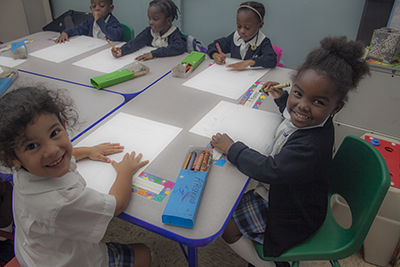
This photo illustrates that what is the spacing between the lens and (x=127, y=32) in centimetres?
227

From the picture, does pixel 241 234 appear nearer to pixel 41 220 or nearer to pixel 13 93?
pixel 41 220

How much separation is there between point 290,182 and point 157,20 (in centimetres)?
159

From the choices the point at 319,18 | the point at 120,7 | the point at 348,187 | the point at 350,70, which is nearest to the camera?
the point at 350,70

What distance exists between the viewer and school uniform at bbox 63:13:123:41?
210 centimetres

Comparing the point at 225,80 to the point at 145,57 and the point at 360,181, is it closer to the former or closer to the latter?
the point at 145,57

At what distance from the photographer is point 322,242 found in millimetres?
939

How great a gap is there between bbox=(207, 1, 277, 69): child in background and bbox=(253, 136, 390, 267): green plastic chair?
803mm

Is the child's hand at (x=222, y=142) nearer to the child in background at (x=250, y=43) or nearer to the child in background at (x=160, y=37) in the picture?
the child in background at (x=250, y=43)

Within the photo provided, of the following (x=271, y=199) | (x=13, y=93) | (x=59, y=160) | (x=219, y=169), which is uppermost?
(x=13, y=93)

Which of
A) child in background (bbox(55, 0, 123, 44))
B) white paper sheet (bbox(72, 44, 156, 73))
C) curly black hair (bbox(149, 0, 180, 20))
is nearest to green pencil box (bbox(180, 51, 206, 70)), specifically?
white paper sheet (bbox(72, 44, 156, 73))

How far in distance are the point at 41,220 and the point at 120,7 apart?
9.99 ft

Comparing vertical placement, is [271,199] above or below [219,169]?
below

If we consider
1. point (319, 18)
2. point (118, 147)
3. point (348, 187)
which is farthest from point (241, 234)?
point (319, 18)

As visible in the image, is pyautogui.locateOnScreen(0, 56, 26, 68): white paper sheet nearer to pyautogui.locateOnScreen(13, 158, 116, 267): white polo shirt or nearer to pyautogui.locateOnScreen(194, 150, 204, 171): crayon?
pyautogui.locateOnScreen(13, 158, 116, 267): white polo shirt
